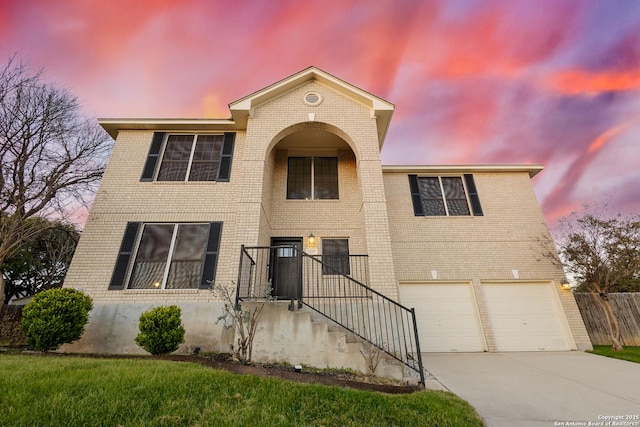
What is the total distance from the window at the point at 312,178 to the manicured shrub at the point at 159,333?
5016mm

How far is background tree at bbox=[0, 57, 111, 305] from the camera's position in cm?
736

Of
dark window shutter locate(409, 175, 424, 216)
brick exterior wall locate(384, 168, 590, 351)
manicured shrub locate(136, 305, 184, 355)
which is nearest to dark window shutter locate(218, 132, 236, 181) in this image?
manicured shrub locate(136, 305, 184, 355)

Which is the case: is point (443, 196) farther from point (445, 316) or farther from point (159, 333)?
point (159, 333)

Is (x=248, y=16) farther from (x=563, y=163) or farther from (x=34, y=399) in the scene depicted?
(x=563, y=163)

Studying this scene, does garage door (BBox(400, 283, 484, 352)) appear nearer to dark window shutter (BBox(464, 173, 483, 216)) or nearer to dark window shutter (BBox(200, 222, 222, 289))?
dark window shutter (BBox(464, 173, 483, 216))

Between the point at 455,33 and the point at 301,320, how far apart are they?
39.8 ft

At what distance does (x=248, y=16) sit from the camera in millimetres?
10109

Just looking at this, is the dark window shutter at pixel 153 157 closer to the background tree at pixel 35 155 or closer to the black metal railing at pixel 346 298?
the background tree at pixel 35 155

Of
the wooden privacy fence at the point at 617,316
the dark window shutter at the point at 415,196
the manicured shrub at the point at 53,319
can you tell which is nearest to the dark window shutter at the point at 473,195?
the dark window shutter at the point at 415,196

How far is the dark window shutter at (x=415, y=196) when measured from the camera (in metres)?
9.14

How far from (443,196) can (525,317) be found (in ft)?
14.9

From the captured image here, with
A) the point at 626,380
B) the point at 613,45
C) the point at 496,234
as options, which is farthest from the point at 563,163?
the point at 626,380

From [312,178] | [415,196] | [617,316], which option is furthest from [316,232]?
[617,316]

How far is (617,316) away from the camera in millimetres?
8781
